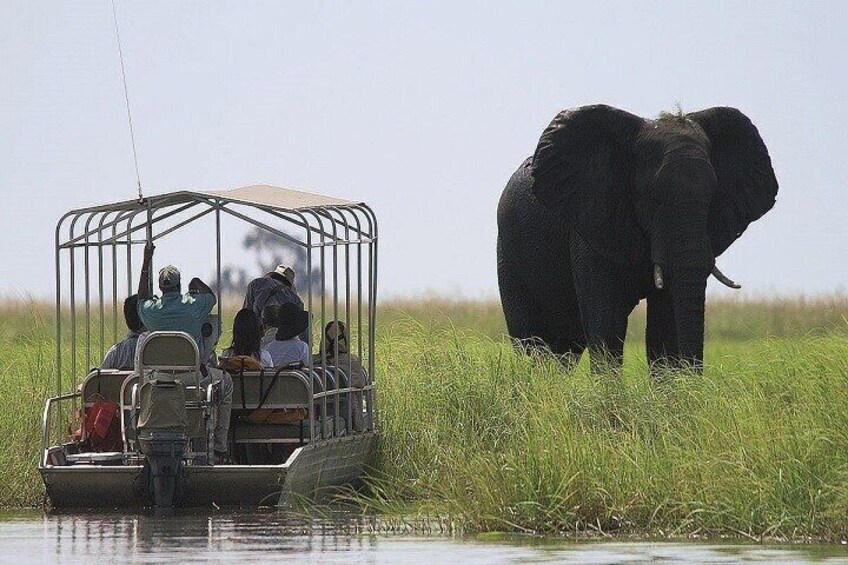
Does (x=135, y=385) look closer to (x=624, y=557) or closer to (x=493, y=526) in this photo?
(x=493, y=526)

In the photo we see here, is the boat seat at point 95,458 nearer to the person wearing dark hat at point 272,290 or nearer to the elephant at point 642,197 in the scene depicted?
the person wearing dark hat at point 272,290

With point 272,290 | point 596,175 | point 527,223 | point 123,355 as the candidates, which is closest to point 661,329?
point 596,175

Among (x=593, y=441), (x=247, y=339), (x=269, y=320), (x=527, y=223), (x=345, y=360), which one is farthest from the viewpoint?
(x=527, y=223)

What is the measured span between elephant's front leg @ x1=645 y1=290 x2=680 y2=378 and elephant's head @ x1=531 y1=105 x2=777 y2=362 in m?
0.17

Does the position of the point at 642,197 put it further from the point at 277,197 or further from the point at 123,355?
the point at 123,355

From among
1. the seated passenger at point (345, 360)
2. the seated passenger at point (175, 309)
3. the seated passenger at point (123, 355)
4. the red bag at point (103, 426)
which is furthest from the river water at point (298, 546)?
the seated passenger at point (345, 360)

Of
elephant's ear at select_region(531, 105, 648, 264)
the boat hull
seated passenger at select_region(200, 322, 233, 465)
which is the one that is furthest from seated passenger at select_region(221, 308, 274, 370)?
elephant's ear at select_region(531, 105, 648, 264)

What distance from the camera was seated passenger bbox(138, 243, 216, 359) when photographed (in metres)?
18.8

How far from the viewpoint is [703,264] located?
76.1 ft

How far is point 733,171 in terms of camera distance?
24766 mm

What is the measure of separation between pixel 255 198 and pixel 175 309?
1.35 m

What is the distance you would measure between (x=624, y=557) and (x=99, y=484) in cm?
474

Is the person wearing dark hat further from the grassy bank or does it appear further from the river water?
the river water

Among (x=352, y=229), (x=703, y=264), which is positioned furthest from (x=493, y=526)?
(x=703, y=264)
